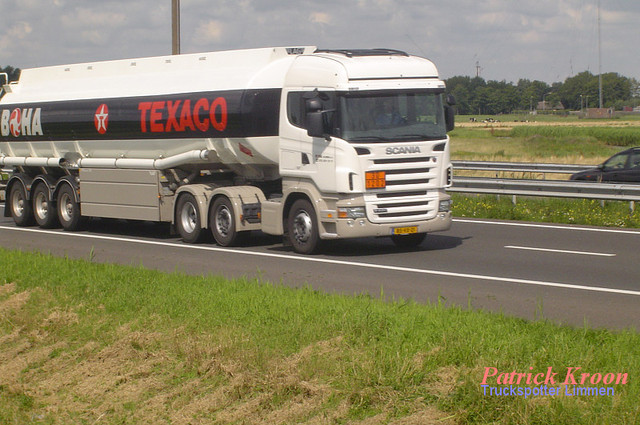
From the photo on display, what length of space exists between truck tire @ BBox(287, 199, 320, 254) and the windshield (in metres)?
1.61

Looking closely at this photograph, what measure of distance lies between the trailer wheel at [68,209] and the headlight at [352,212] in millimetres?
8358

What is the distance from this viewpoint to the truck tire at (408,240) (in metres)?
16.8

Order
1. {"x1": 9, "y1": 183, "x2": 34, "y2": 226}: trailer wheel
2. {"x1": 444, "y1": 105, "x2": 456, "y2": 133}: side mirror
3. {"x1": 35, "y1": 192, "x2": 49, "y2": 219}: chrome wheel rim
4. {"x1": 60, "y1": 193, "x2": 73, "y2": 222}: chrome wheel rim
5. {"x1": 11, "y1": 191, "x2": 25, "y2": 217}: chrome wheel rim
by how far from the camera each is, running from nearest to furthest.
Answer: {"x1": 444, "y1": 105, "x2": 456, "y2": 133}: side mirror → {"x1": 60, "y1": 193, "x2": 73, "y2": 222}: chrome wheel rim → {"x1": 35, "y1": 192, "x2": 49, "y2": 219}: chrome wheel rim → {"x1": 9, "y1": 183, "x2": 34, "y2": 226}: trailer wheel → {"x1": 11, "y1": 191, "x2": 25, "y2": 217}: chrome wheel rim

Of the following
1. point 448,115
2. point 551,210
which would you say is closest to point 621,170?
point 551,210

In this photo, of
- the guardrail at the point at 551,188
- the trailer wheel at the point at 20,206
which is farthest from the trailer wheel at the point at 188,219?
the guardrail at the point at 551,188

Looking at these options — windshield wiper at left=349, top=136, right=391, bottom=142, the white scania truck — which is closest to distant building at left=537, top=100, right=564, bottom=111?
the white scania truck

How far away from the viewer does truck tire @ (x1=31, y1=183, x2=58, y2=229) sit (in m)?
22.0

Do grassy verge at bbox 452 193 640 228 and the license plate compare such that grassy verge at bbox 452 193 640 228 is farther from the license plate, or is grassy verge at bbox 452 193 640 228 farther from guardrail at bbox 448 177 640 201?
the license plate

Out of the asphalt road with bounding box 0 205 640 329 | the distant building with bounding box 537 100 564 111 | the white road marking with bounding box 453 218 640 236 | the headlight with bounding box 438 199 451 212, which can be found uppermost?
the distant building with bounding box 537 100 564 111

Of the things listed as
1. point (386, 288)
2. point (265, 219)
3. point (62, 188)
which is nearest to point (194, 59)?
point (265, 219)

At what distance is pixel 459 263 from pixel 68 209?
10.8m

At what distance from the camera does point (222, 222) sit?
17594mm

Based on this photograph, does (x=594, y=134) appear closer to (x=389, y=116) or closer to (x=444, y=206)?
(x=444, y=206)

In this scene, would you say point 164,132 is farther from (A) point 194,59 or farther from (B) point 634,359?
(B) point 634,359
